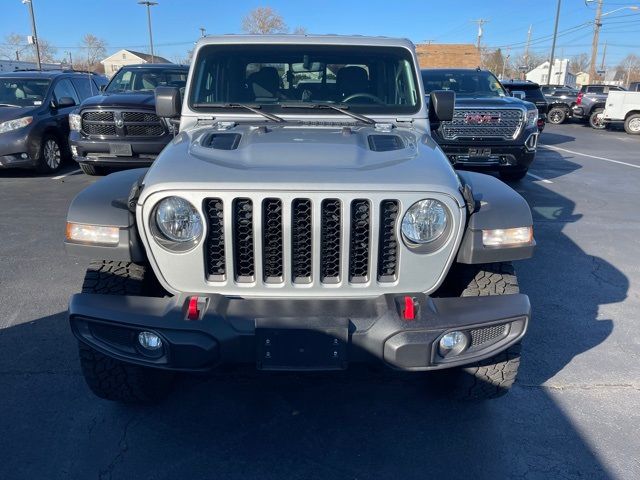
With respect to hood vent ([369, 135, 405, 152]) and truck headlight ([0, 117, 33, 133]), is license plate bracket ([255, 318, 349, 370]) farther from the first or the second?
truck headlight ([0, 117, 33, 133])

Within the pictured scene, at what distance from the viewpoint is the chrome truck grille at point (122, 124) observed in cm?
842

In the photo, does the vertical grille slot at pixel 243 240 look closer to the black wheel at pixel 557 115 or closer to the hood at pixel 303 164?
the hood at pixel 303 164

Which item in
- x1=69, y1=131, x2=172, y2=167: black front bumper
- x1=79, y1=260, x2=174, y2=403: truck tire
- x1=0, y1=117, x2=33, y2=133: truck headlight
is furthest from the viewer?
x1=0, y1=117, x2=33, y2=133: truck headlight

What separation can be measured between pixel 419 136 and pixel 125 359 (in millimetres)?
2081

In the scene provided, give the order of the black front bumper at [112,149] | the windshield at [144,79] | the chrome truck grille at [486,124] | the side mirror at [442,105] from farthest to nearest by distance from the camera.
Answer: the windshield at [144,79]
the chrome truck grille at [486,124]
the black front bumper at [112,149]
the side mirror at [442,105]

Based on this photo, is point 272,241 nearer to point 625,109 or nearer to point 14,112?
point 14,112

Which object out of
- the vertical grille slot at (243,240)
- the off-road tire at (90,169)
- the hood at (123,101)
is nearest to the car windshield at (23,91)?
the off-road tire at (90,169)

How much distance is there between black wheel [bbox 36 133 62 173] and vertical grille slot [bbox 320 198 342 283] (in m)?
8.54

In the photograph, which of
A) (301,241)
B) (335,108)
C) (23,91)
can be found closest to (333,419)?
(301,241)

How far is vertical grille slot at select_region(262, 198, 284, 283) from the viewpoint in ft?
7.81

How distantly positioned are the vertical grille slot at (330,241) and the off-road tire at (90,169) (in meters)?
7.68

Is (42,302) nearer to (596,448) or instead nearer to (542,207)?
(596,448)

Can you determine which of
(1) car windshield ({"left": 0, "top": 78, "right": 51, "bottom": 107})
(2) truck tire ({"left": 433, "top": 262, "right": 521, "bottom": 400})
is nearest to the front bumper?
(2) truck tire ({"left": 433, "top": 262, "right": 521, "bottom": 400})

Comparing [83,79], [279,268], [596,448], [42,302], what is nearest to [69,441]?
[279,268]
